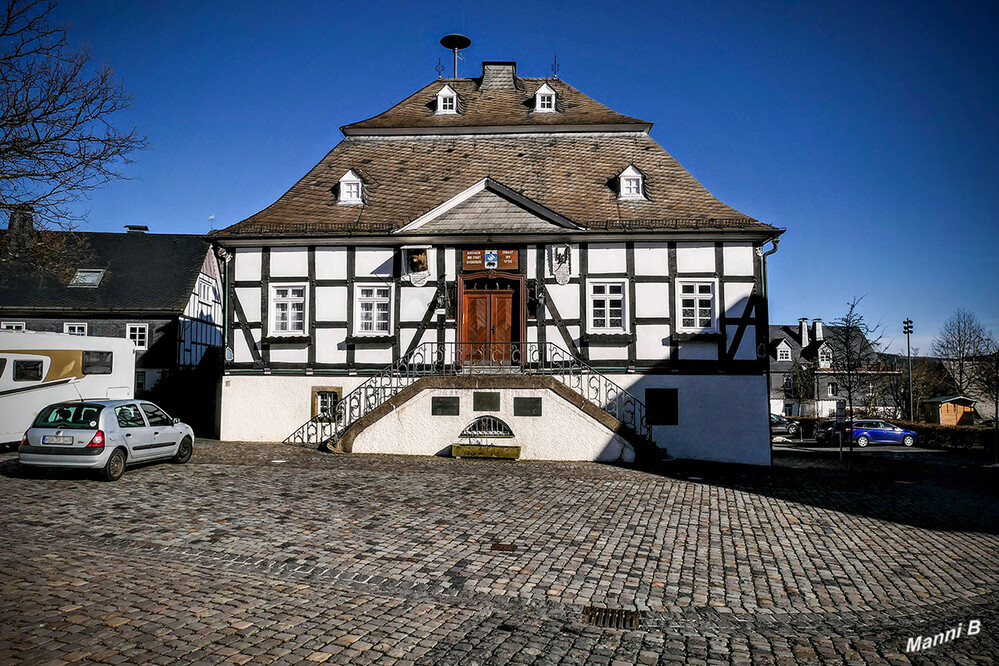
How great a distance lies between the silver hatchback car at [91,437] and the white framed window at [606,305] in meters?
11.3

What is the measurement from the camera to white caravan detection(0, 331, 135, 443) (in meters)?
16.3

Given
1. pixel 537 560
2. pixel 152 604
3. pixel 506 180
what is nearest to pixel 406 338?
pixel 506 180

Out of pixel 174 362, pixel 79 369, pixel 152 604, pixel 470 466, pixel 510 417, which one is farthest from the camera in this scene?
pixel 174 362

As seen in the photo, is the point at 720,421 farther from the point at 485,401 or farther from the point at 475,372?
the point at 475,372

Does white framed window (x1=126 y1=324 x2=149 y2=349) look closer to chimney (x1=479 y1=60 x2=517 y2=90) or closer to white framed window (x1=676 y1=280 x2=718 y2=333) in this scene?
chimney (x1=479 y1=60 x2=517 y2=90)

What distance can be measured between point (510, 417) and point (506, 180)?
8002 millimetres

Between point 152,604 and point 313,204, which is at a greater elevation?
point 313,204

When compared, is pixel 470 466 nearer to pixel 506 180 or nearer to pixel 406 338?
pixel 406 338

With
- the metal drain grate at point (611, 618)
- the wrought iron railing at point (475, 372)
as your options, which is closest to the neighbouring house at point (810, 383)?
the wrought iron railing at point (475, 372)

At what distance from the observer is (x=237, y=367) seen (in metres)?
19.6

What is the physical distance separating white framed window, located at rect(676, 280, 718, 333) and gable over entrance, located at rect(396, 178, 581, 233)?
349 centimetres

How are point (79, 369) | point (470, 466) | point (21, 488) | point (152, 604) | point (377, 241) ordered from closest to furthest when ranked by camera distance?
point (152, 604) → point (21, 488) → point (470, 466) → point (79, 369) → point (377, 241)

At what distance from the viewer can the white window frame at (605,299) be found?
1914cm

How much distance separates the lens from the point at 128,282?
33.1m
